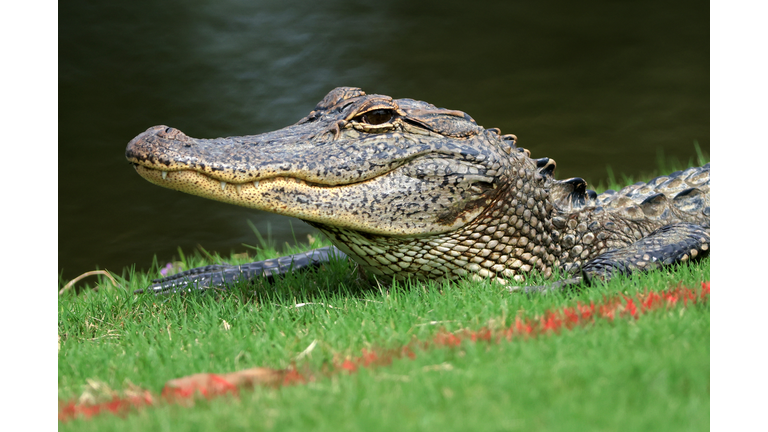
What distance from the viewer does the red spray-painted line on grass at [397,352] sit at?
73.2 inches

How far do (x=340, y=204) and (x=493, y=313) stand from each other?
972 mm

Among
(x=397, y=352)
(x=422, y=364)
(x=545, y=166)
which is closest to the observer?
(x=422, y=364)

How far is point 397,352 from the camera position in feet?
6.89

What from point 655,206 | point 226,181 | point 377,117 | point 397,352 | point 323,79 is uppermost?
point 323,79

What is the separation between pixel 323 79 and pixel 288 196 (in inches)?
342

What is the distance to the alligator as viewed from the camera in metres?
2.91

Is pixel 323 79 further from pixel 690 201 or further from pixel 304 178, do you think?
pixel 304 178

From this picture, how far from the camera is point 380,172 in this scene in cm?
312

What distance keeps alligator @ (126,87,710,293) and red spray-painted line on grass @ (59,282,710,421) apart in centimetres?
51

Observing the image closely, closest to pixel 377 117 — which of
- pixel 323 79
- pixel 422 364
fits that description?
pixel 422 364

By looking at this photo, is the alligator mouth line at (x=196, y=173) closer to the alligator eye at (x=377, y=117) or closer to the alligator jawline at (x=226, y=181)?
the alligator jawline at (x=226, y=181)

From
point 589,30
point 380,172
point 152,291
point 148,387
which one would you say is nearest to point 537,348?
point 148,387

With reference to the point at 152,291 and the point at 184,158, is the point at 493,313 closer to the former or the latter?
the point at 184,158

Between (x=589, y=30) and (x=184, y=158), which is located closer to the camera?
(x=184, y=158)
